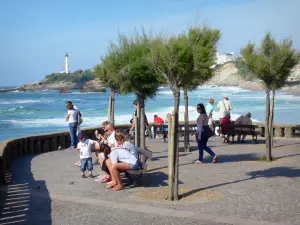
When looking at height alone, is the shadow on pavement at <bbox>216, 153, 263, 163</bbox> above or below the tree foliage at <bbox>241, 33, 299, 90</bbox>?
below

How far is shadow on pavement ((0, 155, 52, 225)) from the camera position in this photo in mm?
8297

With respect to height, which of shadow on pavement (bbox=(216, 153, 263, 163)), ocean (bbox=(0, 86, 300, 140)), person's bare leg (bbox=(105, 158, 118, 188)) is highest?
person's bare leg (bbox=(105, 158, 118, 188))

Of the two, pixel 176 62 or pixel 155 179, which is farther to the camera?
pixel 155 179

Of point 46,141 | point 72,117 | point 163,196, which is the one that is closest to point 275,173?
point 163,196

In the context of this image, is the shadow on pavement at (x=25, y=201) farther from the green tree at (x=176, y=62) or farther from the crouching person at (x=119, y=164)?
the green tree at (x=176, y=62)

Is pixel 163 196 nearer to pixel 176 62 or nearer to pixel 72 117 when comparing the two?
pixel 176 62

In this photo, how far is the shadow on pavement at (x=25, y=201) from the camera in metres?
8.30

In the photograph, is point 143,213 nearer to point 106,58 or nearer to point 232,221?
point 232,221

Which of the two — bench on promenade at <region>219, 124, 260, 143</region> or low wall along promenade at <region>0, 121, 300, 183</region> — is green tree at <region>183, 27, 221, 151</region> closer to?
low wall along promenade at <region>0, 121, 300, 183</region>

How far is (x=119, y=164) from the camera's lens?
10719mm

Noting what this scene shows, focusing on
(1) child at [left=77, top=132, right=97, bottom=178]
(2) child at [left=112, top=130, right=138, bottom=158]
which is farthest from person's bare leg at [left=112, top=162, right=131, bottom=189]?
(1) child at [left=77, top=132, right=97, bottom=178]

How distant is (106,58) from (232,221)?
23.8 feet

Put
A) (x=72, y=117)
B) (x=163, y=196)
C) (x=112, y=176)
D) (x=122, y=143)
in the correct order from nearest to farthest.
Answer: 1. (x=163, y=196)
2. (x=112, y=176)
3. (x=122, y=143)
4. (x=72, y=117)

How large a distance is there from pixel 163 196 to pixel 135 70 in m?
A: 4.17
